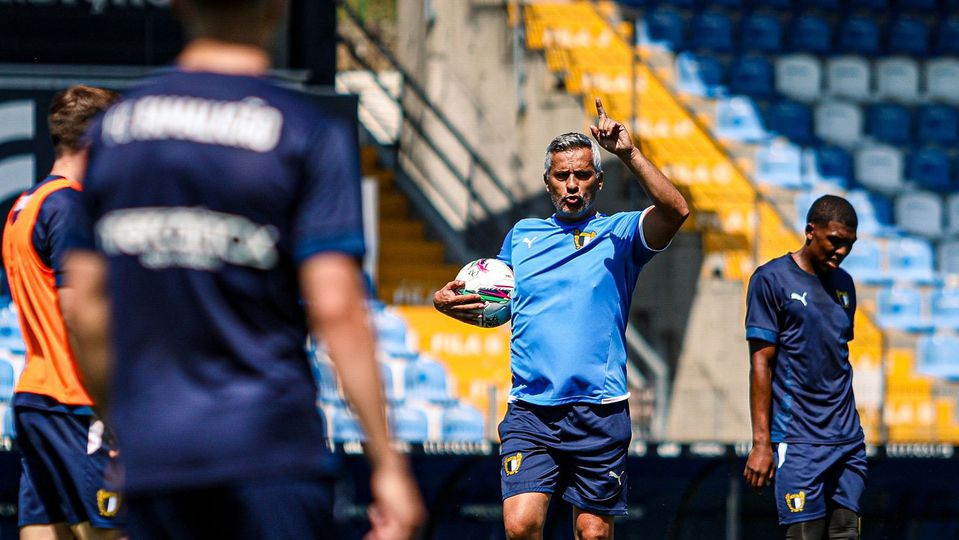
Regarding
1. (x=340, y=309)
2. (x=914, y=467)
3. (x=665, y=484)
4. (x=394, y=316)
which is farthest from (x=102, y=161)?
(x=394, y=316)

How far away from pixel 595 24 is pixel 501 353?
5.97m

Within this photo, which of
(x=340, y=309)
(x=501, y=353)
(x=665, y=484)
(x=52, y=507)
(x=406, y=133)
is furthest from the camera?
(x=406, y=133)

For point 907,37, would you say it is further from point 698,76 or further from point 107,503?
point 107,503

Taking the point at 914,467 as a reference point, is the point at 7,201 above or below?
above

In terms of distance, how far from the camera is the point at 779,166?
15695mm

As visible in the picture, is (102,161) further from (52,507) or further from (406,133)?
(406,133)

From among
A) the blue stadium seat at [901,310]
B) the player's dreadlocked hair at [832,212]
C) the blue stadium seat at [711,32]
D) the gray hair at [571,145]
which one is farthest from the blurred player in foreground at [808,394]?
the blue stadium seat at [711,32]

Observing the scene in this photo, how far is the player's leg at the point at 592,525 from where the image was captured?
231 inches

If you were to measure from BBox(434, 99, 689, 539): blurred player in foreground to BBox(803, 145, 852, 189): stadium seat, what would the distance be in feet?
33.2

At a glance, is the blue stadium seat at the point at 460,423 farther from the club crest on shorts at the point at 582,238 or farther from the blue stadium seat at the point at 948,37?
the blue stadium seat at the point at 948,37

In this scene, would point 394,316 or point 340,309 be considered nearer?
point 340,309

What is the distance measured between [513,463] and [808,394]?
1580 millimetres

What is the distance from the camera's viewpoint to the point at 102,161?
8.35 feet

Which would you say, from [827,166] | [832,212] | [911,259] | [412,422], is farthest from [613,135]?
[827,166]
